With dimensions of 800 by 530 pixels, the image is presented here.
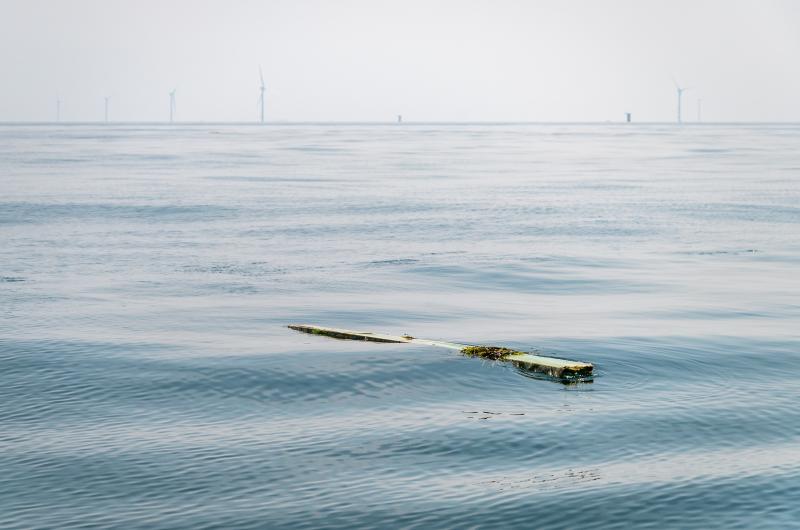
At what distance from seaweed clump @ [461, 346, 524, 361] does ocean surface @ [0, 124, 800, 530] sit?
0.34 metres

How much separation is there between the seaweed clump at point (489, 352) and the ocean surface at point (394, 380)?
338mm

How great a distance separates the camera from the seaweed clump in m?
23.8

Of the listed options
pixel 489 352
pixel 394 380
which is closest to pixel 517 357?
pixel 489 352

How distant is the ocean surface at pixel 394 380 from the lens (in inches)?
628

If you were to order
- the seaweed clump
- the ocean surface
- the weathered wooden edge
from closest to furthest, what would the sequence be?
the ocean surface < the weathered wooden edge < the seaweed clump

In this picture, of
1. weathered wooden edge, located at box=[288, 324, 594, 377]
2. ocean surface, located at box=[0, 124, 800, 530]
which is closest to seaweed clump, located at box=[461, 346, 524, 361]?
weathered wooden edge, located at box=[288, 324, 594, 377]

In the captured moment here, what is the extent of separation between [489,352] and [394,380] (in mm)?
2274

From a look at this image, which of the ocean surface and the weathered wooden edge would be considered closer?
the ocean surface

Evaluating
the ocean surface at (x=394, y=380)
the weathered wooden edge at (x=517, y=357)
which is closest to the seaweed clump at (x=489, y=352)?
the weathered wooden edge at (x=517, y=357)

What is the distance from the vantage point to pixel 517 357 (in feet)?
77.4

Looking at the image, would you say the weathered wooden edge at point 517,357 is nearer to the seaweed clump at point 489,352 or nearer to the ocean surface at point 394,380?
the seaweed clump at point 489,352

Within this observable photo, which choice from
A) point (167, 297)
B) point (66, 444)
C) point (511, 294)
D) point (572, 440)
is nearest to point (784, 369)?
point (572, 440)

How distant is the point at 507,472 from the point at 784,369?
868 cm

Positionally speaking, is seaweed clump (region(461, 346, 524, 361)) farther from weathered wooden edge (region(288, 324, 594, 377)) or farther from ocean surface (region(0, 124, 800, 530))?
ocean surface (region(0, 124, 800, 530))
